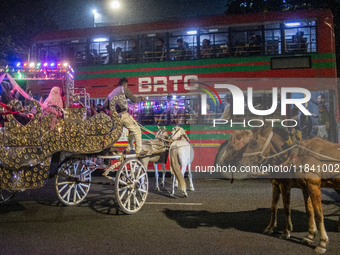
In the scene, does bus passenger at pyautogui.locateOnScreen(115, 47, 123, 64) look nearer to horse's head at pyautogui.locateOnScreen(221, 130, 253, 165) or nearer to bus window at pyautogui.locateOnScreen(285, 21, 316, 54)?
bus window at pyautogui.locateOnScreen(285, 21, 316, 54)

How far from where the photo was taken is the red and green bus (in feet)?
25.3

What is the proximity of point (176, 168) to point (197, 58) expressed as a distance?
367 cm

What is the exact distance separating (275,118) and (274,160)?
162 inches

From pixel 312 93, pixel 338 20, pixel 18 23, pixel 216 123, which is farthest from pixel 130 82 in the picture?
pixel 338 20

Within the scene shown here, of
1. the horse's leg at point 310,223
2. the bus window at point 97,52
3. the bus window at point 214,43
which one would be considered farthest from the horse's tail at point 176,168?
the bus window at point 97,52

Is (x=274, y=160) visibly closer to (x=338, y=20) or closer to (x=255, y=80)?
(x=255, y=80)

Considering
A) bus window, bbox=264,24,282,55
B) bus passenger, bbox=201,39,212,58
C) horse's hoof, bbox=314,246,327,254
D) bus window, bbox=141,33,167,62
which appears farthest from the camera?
bus window, bbox=141,33,167,62

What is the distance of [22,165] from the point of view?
4973 mm

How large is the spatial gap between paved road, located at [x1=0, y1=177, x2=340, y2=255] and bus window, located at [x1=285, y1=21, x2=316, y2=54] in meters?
3.98

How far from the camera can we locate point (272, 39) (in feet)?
26.2

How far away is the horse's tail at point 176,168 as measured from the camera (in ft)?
20.8

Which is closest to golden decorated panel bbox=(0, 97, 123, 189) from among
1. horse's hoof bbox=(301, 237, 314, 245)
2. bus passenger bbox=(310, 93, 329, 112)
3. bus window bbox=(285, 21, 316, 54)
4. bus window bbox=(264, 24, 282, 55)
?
horse's hoof bbox=(301, 237, 314, 245)

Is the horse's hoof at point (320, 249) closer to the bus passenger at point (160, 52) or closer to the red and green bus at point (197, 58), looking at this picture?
the red and green bus at point (197, 58)

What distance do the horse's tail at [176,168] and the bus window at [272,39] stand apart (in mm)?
4095
